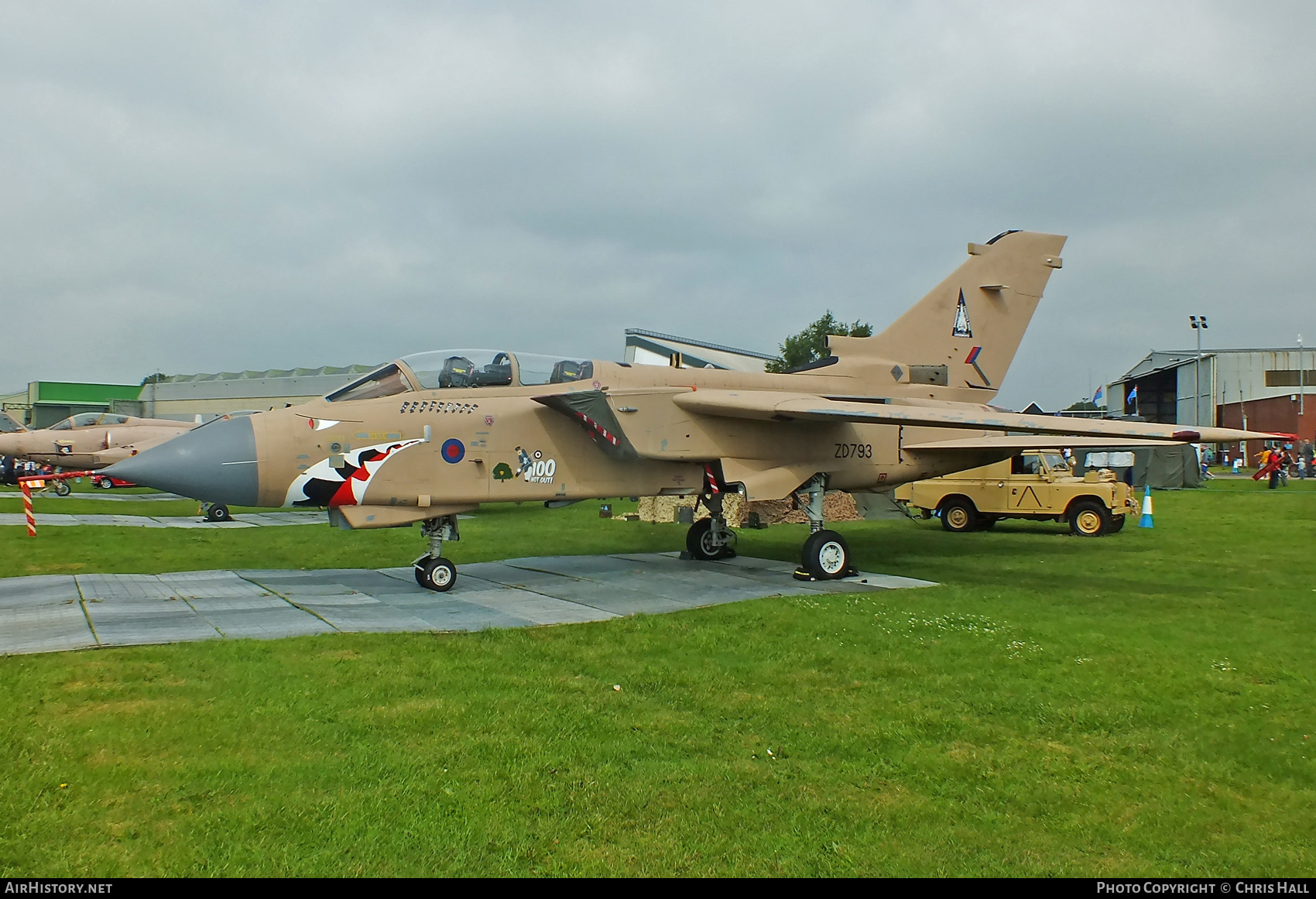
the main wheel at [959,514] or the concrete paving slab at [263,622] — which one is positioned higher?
the main wheel at [959,514]

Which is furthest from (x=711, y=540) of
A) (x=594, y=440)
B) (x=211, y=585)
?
(x=211, y=585)

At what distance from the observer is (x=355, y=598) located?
9.46 meters

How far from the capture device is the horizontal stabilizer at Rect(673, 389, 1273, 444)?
945 cm

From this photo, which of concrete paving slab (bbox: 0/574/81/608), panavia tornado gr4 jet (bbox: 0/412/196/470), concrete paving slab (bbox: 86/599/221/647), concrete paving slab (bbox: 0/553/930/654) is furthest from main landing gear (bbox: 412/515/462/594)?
panavia tornado gr4 jet (bbox: 0/412/196/470)

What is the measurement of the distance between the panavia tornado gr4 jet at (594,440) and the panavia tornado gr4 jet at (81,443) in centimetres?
2061

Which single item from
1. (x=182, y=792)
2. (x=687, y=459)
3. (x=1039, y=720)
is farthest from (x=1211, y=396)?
(x=182, y=792)

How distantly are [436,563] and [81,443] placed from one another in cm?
2353

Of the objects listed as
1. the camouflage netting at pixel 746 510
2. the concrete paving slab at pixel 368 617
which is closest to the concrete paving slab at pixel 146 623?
the concrete paving slab at pixel 368 617

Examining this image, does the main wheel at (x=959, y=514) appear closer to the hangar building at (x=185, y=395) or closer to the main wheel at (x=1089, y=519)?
the main wheel at (x=1089, y=519)

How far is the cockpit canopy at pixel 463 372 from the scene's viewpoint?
9.74 m

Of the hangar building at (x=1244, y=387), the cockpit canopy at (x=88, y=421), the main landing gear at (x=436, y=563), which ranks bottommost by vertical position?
the main landing gear at (x=436, y=563)
